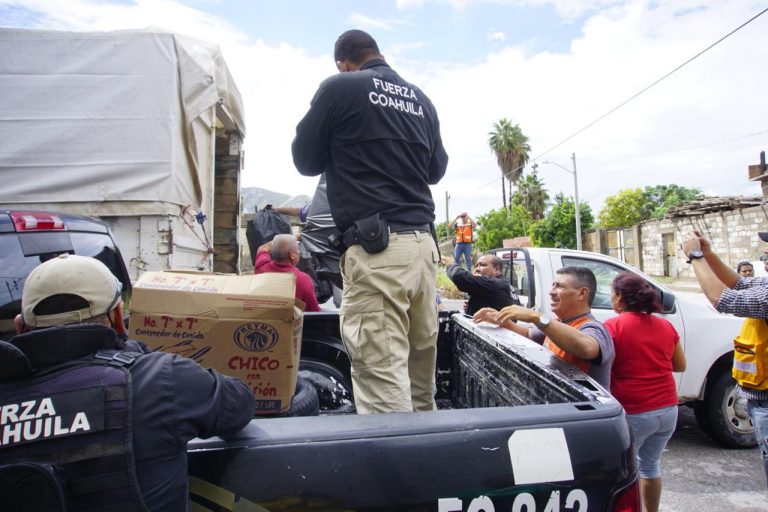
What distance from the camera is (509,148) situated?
50.3 m

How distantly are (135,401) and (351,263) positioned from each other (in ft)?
3.59

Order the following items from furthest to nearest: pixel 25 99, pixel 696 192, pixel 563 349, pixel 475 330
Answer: pixel 696 192, pixel 25 99, pixel 475 330, pixel 563 349

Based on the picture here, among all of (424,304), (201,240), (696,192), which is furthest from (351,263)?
(696,192)

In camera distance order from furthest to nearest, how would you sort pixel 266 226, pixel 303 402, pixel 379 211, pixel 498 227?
1. pixel 498 227
2. pixel 266 226
3. pixel 303 402
4. pixel 379 211

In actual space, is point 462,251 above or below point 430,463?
above

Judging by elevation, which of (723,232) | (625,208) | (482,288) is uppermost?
(625,208)

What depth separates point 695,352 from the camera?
4.87m

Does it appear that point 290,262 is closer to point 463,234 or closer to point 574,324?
point 574,324

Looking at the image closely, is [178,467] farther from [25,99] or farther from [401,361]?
[25,99]

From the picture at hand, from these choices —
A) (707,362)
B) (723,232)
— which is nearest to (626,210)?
(723,232)

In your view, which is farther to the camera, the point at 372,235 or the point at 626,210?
the point at 626,210

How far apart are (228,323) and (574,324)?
1933 millimetres

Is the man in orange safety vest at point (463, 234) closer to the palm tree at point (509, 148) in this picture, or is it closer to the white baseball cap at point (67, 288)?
the white baseball cap at point (67, 288)

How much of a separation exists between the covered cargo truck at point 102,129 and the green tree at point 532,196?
4943 centimetres
